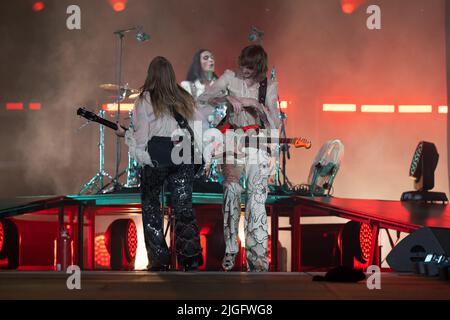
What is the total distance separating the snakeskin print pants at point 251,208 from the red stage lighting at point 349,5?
6.48m

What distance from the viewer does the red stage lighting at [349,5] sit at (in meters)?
10.5

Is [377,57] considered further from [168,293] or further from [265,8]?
[168,293]

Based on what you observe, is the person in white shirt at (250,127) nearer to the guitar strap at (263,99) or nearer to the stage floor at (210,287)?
the guitar strap at (263,99)

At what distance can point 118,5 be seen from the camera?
34.0ft

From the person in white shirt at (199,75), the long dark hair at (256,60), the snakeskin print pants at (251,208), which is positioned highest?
the person in white shirt at (199,75)

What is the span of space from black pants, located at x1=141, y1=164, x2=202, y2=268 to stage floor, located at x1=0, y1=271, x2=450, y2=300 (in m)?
0.85

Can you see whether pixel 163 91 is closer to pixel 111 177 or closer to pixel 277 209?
pixel 277 209

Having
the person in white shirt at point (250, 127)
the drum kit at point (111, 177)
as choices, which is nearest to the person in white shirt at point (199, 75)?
the drum kit at point (111, 177)

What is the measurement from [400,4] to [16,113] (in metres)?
5.08

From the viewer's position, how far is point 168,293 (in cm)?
252

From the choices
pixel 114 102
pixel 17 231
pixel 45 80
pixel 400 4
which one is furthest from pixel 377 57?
pixel 17 231

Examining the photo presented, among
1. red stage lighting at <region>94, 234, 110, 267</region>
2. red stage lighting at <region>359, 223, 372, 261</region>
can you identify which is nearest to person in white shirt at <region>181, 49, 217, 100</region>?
red stage lighting at <region>94, 234, 110, 267</region>

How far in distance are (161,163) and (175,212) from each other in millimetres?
277
